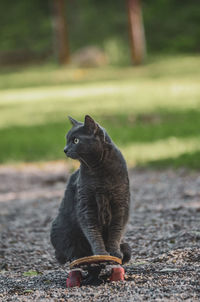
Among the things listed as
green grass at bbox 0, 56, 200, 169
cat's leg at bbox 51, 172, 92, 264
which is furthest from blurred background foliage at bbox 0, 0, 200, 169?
cat's leg at bbox 51, 172, 92, 264

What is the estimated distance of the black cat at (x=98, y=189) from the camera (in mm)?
4039

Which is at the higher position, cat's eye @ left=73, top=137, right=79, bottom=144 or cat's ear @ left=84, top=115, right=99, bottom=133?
cat's ear @ left=84, top=115, right=99, bottom=133

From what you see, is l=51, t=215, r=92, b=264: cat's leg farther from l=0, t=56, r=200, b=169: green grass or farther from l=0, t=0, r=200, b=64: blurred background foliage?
l=0, t=0, r=200, b=64: blurred background foliage

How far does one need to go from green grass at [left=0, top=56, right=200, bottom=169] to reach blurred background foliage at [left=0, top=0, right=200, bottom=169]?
3cm

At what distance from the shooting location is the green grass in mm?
12844

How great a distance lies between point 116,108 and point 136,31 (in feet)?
34.9

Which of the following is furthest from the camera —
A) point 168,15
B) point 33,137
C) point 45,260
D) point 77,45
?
point 168,15

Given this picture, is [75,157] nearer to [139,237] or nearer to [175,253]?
[175,253]

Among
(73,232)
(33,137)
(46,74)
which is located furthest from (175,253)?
(46,74)

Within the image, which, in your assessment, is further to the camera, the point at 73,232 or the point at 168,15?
the point at 168,15

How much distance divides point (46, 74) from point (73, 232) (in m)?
24.5

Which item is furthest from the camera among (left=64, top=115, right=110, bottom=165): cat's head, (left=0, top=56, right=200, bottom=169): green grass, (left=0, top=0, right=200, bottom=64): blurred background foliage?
(left=0, top=0, right=200, bottom=64): blurred background foliage

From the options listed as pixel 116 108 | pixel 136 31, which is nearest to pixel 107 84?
pixel 136 31

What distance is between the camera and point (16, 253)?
5.79m
